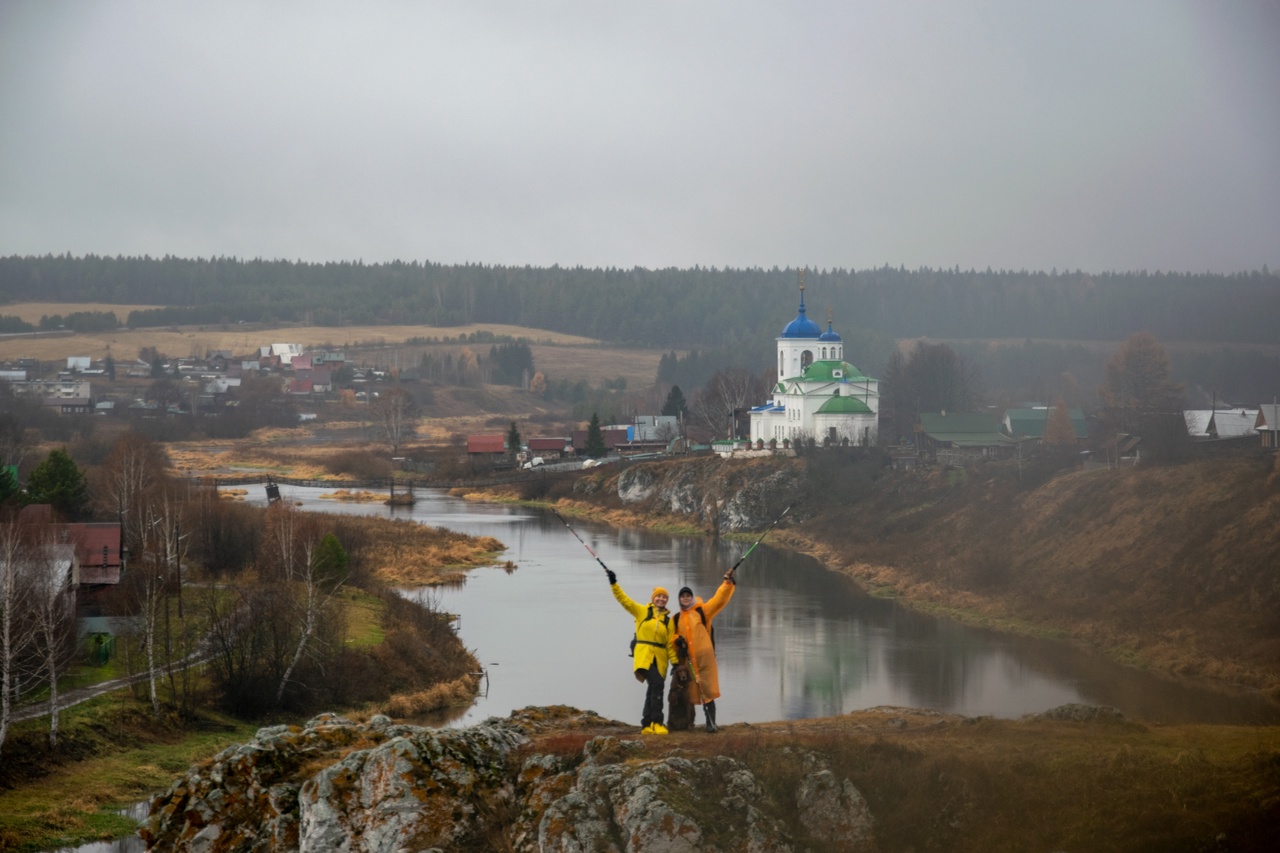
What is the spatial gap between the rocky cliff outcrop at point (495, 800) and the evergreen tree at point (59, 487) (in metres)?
22.3

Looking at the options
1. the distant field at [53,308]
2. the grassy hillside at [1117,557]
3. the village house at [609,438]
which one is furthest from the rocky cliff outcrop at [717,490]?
the distant field at [53,308]

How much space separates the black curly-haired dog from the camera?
41.7 ft

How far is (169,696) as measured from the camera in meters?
20.9

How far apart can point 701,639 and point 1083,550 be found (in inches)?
1016

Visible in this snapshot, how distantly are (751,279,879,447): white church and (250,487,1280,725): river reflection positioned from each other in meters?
15.1

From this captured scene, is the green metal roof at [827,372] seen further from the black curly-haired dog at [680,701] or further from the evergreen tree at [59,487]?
the black curly-haired dog at [680,701]

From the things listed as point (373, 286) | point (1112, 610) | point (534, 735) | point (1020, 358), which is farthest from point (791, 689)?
point (373, 286)

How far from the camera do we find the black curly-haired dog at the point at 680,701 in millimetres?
12703

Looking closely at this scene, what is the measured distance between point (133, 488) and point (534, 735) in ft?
84.7

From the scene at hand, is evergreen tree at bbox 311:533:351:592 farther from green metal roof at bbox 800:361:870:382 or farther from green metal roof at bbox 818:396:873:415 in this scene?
green metal roof at bbox 800:361:870:382

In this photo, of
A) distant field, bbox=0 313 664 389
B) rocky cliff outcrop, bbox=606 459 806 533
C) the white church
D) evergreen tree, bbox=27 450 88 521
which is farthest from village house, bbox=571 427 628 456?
distant field, bbox=0 313 664 389

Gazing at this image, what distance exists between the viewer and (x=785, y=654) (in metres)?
28.3

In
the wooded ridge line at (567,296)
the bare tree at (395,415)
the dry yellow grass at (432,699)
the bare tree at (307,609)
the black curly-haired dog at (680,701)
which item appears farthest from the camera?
the wooded ridge line at (567,296)

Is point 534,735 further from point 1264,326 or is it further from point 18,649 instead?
point 1264,326
